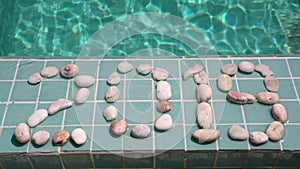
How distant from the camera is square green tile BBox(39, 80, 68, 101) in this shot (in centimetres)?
279

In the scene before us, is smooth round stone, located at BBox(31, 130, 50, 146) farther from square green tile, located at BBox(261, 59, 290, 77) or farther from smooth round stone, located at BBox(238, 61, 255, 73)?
square green tile, located at BBox(261, 59, 290, 77)

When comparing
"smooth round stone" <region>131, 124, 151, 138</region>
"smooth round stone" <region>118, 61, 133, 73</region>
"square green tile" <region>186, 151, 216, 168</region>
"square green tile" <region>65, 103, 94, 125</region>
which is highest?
"smooth round stone" <region>118, 61, 133, 73</region>

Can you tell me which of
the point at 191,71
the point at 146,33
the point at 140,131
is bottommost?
the point at 140,131

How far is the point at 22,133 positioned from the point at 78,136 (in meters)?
0.31

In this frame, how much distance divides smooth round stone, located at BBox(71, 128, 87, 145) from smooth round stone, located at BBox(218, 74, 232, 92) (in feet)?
2.85

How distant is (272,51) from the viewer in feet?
12.0

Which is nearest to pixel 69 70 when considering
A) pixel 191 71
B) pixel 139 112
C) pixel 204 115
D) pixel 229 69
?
pixel 139 112

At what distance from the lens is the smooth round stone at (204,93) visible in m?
2.75

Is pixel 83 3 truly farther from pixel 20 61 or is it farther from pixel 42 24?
pixel 20 61

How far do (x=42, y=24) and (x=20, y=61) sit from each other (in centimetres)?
89

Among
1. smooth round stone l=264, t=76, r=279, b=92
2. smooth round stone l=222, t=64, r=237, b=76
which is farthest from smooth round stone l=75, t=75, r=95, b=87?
smooth round stone l=264, t=76, r=279, b=92

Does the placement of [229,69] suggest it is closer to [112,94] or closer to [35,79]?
[112,94]

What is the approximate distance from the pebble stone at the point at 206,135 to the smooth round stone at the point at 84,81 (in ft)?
2.40

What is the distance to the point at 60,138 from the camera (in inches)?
101
